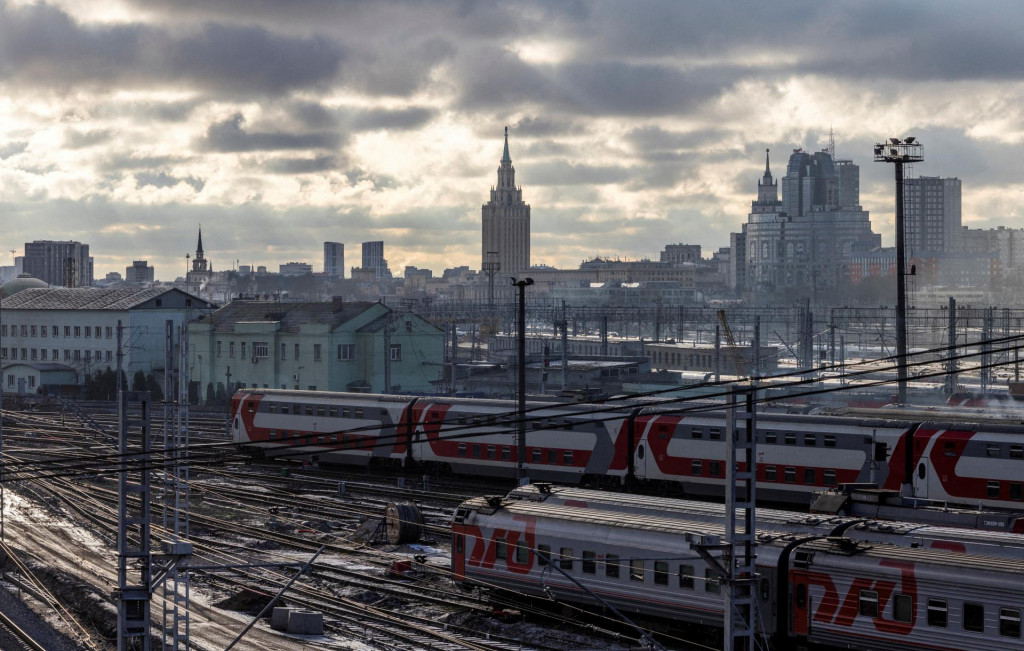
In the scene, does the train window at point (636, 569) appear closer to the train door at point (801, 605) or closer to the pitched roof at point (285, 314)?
the train door at point (801, 605)

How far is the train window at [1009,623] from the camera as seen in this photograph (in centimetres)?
1552

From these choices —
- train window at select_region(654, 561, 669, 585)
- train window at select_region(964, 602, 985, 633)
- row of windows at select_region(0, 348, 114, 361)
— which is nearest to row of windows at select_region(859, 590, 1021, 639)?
train window at select_region(964, 602, 985, 633)

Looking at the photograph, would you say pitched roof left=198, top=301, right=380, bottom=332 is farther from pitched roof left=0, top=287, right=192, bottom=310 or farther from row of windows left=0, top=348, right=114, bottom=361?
row of windows left=0, top=348, right=114, bottom=361

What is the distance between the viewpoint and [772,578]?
17.4 metres

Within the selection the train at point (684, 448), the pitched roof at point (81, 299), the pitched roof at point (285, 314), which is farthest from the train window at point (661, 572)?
the pitched roof at point (81, 299)

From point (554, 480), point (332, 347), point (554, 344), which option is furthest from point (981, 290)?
point (554, 480)

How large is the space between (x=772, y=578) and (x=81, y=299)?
63893 millimetres

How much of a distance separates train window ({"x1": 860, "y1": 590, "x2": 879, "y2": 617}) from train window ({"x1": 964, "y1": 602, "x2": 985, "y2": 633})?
1217mm

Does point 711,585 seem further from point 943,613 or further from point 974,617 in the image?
point 974,617

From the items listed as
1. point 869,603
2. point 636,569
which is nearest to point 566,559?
point 636,569

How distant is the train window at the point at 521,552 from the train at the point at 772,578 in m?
0.02

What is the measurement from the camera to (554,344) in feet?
332

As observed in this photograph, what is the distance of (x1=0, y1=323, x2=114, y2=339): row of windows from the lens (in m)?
70.2

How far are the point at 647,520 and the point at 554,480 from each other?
14.1m
